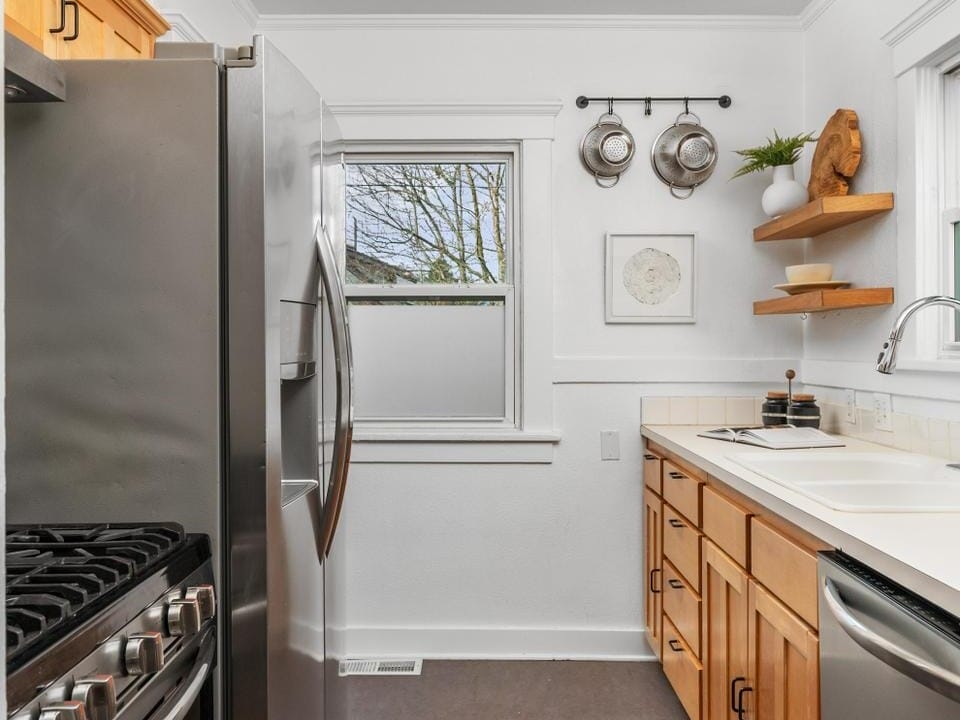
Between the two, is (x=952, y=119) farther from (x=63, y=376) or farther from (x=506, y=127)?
(x=63, y=376)

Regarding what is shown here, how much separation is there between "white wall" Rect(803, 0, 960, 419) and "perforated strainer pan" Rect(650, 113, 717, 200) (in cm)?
42

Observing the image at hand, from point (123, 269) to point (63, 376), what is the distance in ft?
0.72

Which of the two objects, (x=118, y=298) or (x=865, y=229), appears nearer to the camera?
(x=118, y=298)

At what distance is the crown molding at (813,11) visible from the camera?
260 centimetres

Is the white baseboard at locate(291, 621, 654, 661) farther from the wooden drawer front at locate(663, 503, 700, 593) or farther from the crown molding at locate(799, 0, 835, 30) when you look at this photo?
the crown molding at locate(799, 0, 835, 30)

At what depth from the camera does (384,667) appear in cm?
272

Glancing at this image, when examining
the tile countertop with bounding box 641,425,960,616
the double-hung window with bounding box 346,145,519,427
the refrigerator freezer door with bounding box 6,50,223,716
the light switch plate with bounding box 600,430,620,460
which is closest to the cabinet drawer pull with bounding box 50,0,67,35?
the refrigerator freezer door with bounding box 6,50,223,716

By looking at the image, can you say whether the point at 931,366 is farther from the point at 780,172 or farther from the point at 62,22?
the point at 62,22

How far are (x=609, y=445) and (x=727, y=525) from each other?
102 cm

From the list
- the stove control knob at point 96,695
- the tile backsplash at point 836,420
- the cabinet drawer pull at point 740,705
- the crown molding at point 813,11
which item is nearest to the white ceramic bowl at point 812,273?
the tile backsplash at point 836,420

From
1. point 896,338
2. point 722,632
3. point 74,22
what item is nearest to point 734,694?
point 722,632

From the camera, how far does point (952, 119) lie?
2076 millimetres

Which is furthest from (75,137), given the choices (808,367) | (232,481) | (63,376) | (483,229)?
(808,367)

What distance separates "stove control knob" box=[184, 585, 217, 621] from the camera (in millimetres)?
1137
